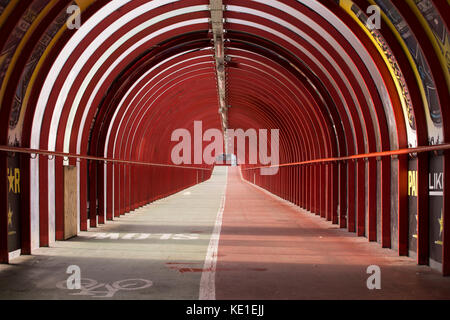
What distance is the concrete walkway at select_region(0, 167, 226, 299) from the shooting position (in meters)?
7.14

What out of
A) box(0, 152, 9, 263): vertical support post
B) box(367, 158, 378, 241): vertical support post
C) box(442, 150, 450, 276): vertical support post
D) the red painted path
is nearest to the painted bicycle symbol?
the red painted path

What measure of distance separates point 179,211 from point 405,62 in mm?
13078

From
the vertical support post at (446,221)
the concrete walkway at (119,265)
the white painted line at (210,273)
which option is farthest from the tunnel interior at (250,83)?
the white painted line at (210,273)

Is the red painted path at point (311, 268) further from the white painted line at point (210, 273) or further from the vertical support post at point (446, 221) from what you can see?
the vertical support post at point (446, 221)

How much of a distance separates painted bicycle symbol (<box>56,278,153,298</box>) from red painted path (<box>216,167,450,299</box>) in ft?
3.65

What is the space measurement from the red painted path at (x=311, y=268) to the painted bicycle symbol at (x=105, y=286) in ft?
3.65

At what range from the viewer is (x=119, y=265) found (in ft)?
30.0

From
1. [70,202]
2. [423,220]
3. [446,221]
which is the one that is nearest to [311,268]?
[423,220]

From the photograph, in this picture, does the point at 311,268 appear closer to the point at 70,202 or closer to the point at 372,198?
the point at 372,198

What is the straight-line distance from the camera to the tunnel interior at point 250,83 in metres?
9.07

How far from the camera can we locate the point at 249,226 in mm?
15297

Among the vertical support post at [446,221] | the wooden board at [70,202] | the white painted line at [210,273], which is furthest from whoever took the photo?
the wooden board at [70,202]

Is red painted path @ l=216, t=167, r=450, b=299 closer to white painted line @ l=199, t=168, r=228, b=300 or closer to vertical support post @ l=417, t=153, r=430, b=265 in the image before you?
white painted line @ l=199, t=168, r=228, b=300
